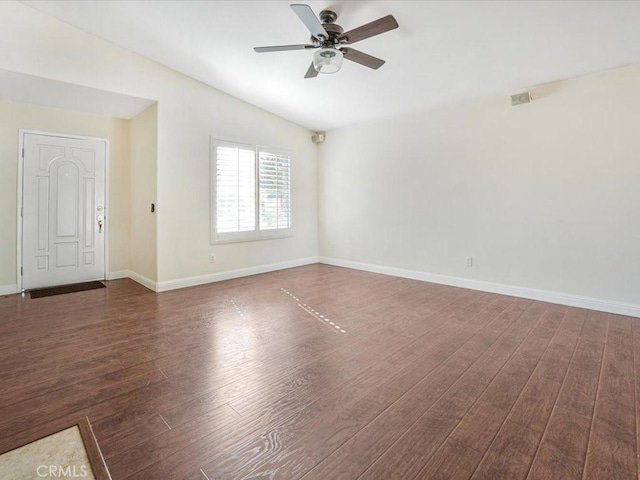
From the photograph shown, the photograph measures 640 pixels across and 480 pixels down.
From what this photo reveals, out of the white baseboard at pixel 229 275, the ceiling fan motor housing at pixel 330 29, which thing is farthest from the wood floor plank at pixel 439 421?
the white baseboard at pixel 229 275

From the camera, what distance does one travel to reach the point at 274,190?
5750 millimetres

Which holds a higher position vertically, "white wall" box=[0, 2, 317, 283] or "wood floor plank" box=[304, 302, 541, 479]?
"white wall" box=[0, 2, 317, 283]

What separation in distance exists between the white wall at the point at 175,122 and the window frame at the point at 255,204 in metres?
0.09

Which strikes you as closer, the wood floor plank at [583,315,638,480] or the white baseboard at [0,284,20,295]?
the wood floor plank at [583,315,638,480]

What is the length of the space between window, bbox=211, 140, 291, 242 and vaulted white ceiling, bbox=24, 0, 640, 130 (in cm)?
108

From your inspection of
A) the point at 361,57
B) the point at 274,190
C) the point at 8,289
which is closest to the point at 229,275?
the point at 274,190

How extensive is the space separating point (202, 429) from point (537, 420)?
1.79 m

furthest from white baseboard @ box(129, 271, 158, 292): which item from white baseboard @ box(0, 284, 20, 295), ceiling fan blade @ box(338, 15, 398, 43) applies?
ceiling fan blade @ box(338, 15, 398, 43)

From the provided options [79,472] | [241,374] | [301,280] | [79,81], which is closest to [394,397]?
[241,374]

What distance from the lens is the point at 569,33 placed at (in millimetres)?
2834

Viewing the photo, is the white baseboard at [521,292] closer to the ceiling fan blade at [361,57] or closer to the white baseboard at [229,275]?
the white baseboard at [229,275]

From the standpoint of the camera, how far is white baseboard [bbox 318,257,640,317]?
11.1ft

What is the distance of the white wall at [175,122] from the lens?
11.2ft

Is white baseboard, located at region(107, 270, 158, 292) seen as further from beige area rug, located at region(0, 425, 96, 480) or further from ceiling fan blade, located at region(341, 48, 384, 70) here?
ceiling fan blade, located at region(341, 48, 384, 70)
